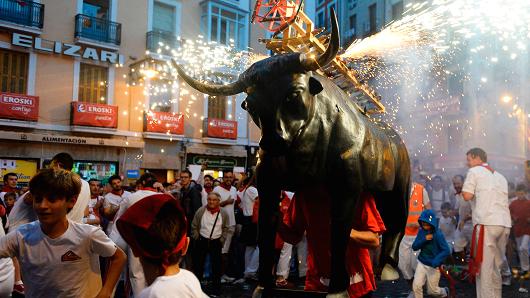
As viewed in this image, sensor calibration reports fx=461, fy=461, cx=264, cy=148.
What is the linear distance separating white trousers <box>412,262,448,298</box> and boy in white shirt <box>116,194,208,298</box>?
5328 mm

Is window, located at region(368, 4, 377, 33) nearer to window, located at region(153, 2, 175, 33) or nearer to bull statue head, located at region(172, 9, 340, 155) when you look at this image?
window, located at region(153, 2, 175, 33)

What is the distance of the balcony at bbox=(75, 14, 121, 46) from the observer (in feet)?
63.7

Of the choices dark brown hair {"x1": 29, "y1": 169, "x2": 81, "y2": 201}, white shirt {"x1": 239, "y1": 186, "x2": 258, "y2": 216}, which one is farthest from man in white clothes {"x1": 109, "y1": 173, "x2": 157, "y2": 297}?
dark brown hair {"x1": 29, "y1": 169, "x2": 81, "y2": 201}

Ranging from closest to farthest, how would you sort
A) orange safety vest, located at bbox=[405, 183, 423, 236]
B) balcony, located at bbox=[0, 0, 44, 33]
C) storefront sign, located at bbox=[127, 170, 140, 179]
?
orange safety vest, located at bbox=[405, 183, 423, 236], balcony, located at bbox=[0, 0, 44, 33], storefront sign, located at bbox=[127, 170, 140, 179]

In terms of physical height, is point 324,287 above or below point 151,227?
below

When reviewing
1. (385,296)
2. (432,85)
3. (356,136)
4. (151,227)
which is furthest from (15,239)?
(432,85)

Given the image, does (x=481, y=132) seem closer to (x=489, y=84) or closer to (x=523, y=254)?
(x=489, y=84)

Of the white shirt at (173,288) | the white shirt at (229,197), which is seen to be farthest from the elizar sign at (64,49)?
the white shirt at (173,288)

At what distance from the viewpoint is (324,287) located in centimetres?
289

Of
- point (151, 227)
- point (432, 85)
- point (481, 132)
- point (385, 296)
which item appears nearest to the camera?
point (151, 227)

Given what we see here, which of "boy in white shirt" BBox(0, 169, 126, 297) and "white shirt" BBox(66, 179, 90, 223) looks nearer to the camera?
"boy in white shirt" BBox(0, 169, 126, 297)

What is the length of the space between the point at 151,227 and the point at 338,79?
1916 millimetres

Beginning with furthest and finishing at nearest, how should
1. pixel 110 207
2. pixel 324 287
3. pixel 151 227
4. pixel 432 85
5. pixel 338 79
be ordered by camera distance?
pixel 432 85, pixel 110 207, pixel 338 79, pixel 324 287, pixel 151 227

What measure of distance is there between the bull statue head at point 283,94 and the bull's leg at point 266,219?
0.28 m
